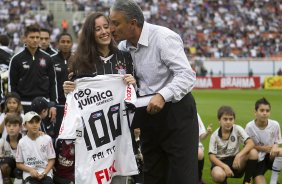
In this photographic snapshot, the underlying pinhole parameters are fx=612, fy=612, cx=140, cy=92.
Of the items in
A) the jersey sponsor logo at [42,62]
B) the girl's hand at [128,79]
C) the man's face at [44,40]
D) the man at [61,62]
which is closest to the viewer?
the girl's hand at [128,79]

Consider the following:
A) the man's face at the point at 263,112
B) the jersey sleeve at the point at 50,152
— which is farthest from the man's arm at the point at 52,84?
the man's face at the point at 263,112

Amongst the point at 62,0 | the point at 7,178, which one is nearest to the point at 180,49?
the point at 7,178

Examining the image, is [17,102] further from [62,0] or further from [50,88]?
[62,0]

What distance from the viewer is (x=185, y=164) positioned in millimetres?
5355

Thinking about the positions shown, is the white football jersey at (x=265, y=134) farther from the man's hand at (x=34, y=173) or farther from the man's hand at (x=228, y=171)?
the man's hand at (x=34, y=173)

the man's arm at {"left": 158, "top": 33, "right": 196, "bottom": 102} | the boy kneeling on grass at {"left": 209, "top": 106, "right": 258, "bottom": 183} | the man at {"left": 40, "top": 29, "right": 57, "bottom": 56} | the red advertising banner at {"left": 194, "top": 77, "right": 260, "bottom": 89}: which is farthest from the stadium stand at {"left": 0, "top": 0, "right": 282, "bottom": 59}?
the man's arm at {"left": 158, "top": 33, "right": 196, "bottom": 102}

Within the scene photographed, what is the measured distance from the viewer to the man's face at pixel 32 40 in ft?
29.1

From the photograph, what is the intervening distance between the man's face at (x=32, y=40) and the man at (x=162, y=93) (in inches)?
141

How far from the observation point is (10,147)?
330 inches

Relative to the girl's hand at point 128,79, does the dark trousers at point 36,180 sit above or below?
below

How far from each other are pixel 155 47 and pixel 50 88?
439 centimetres

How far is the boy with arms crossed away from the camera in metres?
8.34

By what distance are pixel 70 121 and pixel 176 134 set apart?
0.93 meters

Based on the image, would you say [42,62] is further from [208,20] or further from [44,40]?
[208,20]
